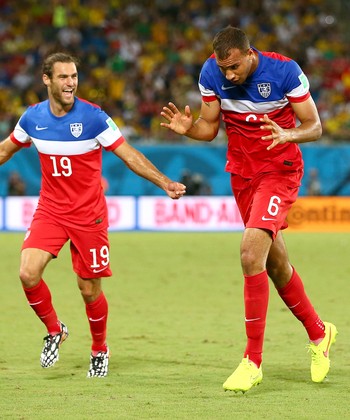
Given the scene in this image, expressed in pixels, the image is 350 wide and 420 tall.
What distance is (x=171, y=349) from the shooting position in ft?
25.9

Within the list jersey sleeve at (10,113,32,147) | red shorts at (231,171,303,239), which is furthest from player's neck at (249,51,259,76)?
jersey sleeve at (10,113,32,147)

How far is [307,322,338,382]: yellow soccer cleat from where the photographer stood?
6.53 meters

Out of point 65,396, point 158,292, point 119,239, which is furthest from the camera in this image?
point 119,239

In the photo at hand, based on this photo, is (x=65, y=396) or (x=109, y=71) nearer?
(x=65, y=396)

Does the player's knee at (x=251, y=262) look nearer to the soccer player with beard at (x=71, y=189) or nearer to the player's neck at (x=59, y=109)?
the soccer player with beard at (x=71, y=189)

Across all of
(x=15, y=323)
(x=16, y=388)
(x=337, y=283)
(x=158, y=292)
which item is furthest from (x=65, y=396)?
(x=337, y=283)

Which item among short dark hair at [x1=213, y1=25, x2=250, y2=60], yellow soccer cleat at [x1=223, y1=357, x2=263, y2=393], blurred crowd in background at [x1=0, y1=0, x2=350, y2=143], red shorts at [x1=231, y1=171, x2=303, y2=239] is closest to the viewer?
yellow soccer cleat at [x1=223, y1=357, x2=263, y2=393]

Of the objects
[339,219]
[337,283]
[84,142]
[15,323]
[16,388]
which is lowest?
[339,219]

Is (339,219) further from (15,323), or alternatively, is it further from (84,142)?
(84,142)

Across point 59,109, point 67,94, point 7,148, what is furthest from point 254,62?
point 7,148

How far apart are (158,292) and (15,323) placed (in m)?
2.70

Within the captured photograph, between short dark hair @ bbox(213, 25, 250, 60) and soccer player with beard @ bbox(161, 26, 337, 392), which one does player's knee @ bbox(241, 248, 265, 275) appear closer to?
soccer player with beard @ bbox(161, 26, 337, 392)

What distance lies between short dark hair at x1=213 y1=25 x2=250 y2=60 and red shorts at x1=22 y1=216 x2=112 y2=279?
1.62 meters

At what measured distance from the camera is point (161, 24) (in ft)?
86.5
